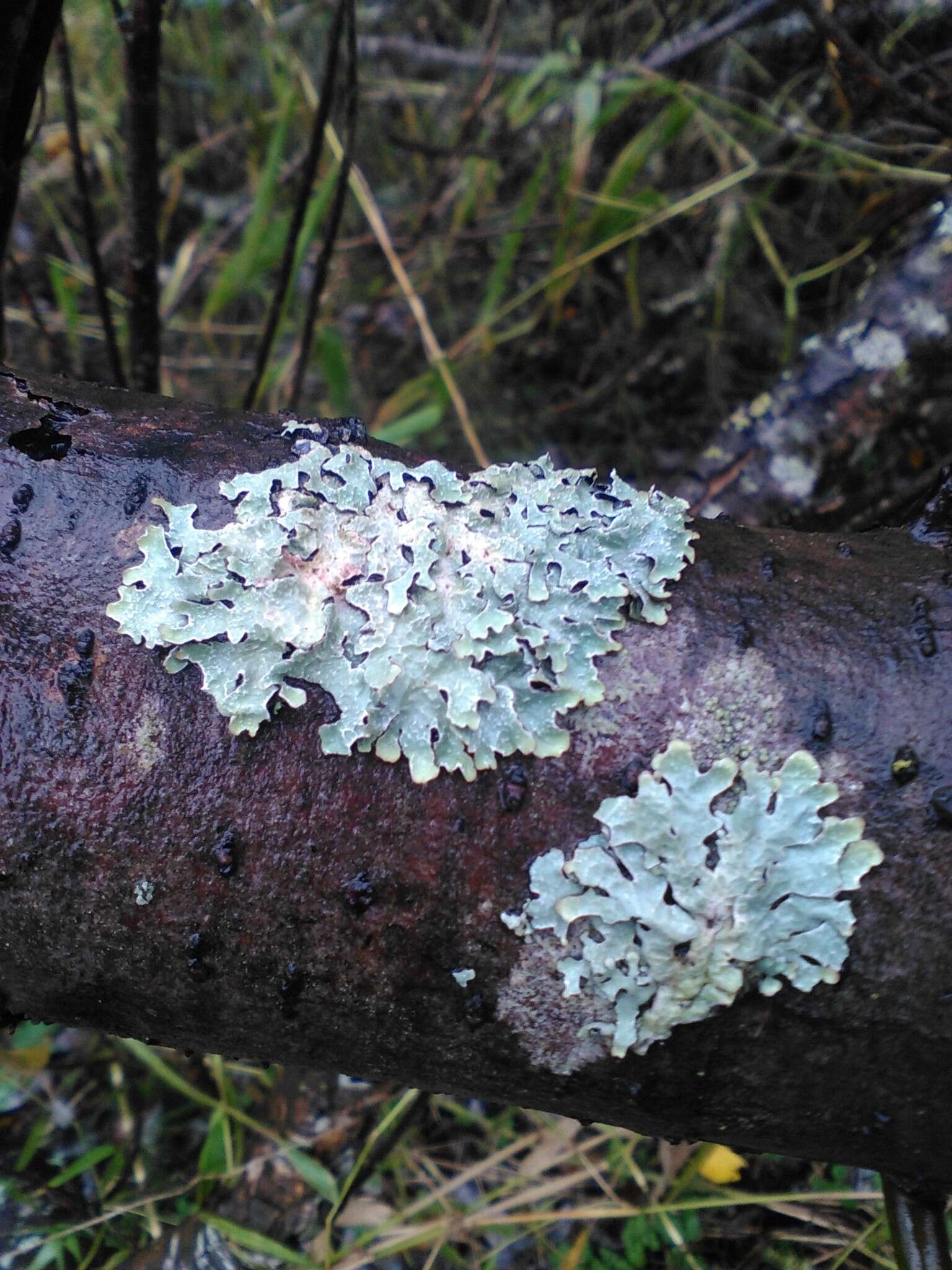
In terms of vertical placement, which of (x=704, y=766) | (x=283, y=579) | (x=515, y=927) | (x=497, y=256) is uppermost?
(x=497, y=256)

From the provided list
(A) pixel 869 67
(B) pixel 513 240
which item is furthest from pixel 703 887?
(B) pixel 513 240

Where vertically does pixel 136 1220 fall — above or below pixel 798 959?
below

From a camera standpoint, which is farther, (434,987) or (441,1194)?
(441,1194)

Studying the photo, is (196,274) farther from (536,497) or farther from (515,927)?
(515,927)

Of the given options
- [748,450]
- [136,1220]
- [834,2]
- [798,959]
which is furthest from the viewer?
[834,2]

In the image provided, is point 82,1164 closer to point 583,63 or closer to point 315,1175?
point 315,1175

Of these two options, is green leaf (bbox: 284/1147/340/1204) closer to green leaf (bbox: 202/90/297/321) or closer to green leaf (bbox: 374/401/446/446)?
green leaf (bbox: 374/401/446/446)

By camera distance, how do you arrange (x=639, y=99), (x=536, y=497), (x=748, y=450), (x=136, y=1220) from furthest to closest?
(x=639, y=99), (x=748, y=450), (x=136, y=1220), (x=536, y=497)

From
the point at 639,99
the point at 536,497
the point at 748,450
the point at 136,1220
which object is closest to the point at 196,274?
the point at 639,99
